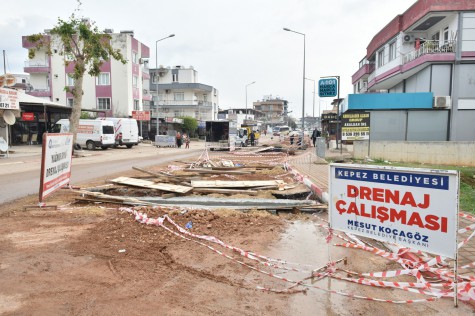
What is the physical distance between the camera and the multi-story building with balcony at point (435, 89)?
22.2 meters

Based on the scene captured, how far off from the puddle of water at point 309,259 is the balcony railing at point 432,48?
2194 centimetres

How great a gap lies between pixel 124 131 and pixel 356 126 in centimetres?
2261

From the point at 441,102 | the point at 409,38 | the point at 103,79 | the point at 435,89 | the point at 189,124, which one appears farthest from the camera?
the point at 189,124

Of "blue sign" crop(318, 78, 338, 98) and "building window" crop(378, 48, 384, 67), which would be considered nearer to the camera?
"blue sign" crop(318, 78, 338, 98)

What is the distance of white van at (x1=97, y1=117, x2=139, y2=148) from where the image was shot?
110ft

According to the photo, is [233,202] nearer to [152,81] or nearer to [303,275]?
[303,275]

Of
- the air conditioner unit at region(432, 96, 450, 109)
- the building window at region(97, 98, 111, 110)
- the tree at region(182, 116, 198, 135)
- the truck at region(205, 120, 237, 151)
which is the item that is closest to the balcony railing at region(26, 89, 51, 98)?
the building window at region(97, 98, 111, 110)

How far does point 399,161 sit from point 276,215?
46.8 feet

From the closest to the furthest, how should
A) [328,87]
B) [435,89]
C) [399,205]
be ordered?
[399,205] → [328,87] → [435,89]

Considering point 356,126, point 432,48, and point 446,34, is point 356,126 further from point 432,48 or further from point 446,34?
point 446,34

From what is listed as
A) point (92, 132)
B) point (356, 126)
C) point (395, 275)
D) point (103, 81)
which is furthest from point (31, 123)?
point (395, 275)

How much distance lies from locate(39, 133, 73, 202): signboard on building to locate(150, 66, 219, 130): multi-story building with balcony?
59.2 metres

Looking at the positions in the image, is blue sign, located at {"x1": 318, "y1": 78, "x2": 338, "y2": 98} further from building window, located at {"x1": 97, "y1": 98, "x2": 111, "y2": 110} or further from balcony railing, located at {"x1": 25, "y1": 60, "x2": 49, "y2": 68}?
balcony railing, located at {"x1": 25, "y1": 60, "x2": 49, "y2": 68}

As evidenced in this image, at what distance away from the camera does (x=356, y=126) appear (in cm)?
1923
